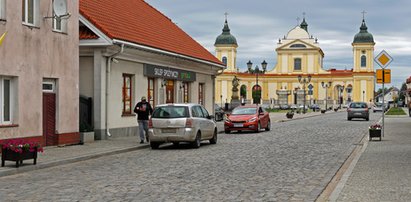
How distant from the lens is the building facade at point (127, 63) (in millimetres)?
24062

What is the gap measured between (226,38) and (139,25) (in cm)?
10949

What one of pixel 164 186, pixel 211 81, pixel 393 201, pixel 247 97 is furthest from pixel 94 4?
pixel 247 97

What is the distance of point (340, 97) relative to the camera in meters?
131

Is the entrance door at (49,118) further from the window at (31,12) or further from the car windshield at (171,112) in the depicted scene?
the car windshield at (171,112)

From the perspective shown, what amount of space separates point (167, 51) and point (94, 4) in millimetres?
4080

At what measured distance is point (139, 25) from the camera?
29.7 m

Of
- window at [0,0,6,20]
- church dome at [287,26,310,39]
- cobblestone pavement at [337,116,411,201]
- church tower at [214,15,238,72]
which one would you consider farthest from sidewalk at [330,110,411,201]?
church dome at [287,26,310,39]

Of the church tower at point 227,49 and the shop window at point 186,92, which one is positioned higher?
the church tower at point 227,49

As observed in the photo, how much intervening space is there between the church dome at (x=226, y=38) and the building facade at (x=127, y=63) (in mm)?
102803

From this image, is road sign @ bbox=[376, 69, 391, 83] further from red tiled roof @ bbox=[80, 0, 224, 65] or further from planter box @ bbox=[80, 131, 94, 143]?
planter box @ bbox=[80, 131, 94, 143]

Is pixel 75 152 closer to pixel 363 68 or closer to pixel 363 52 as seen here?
pixel 363 68

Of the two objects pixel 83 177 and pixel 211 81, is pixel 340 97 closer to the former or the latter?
pixel 211 81

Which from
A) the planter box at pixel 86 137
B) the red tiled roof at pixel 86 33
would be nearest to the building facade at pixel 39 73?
the planter box at pixel 86 137

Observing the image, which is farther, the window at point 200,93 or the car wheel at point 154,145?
the window at point 200,93
